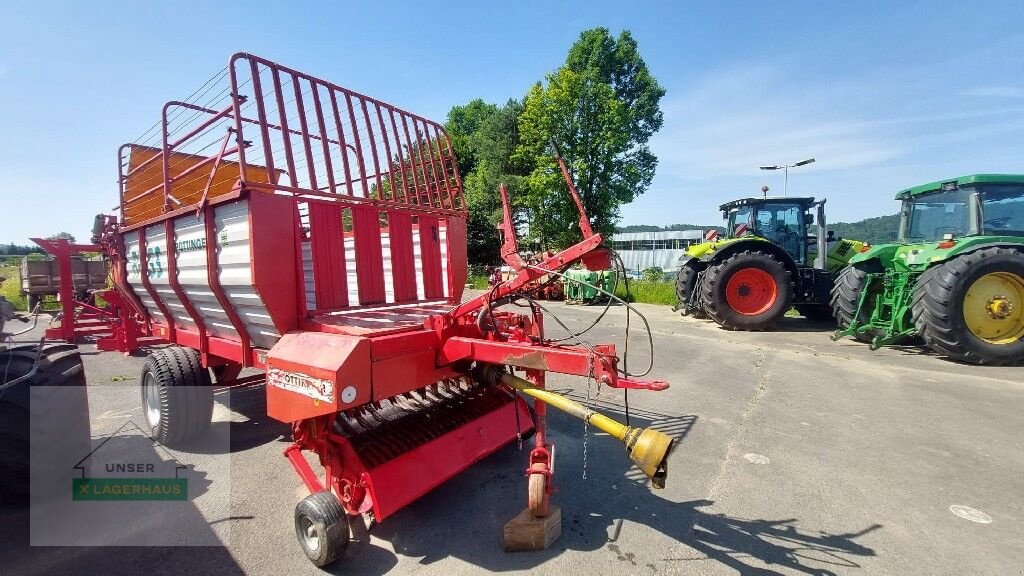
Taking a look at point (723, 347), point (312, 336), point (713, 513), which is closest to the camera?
point (312, 336)

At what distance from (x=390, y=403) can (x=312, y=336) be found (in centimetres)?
117

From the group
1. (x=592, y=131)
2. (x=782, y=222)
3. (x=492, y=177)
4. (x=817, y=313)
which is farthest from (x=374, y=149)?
(x=492, y=177)

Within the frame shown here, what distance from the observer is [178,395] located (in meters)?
3.89

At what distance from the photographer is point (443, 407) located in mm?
3541

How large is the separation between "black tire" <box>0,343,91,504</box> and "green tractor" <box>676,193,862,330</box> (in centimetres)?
922

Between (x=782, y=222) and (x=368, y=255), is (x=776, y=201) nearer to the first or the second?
(x=782, y=222)

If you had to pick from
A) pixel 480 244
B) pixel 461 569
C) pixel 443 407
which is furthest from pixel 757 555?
pixel 480 244

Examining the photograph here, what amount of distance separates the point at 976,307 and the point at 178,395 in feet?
32.0

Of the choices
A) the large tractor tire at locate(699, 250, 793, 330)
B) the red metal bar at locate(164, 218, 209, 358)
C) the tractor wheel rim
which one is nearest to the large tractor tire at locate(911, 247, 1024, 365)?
the large tractor tire at locate(699, 250, 793, 330)

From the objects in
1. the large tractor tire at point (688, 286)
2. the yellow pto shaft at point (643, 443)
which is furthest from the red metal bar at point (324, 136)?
the large tractor tire at point (688, 286)

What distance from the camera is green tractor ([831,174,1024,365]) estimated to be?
6.15 metres

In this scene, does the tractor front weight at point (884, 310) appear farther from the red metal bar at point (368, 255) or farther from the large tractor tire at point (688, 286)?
the red metal bar at point (368, 255)

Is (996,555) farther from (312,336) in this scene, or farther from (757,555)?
(312,336)

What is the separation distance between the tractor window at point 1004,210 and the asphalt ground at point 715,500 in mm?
2840
